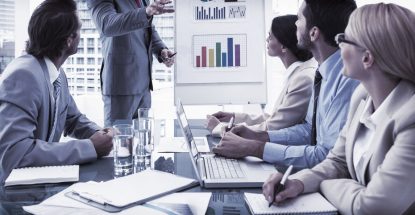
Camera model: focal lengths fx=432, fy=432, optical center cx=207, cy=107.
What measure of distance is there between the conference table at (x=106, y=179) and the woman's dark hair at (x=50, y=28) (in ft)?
1.78

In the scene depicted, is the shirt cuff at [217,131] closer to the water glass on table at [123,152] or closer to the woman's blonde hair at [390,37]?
the water glass on table at [123,152]

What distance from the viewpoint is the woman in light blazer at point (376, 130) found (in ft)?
3.12

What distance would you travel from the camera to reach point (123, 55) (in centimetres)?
275

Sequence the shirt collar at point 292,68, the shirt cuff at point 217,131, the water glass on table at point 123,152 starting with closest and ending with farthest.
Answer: the water glass on table at point 123,152 < the shirt cuff at point 217,131 < the shirt collar at point 292,68

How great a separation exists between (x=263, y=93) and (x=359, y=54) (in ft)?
8.46

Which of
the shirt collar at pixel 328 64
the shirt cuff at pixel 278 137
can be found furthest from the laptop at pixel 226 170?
the shirt collar at pixel 328 64

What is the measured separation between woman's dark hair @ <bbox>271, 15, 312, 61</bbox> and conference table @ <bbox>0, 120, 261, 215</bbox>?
3.17 ft

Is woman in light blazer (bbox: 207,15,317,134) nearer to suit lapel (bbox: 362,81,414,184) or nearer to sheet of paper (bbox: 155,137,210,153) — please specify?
sheet of paper (bbox: 155,137,210,153)

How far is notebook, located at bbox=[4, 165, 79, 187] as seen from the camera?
3.85 ft

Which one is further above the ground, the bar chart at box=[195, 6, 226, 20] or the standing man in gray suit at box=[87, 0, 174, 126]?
the bar chart at box=[195, 6, 226, 20]

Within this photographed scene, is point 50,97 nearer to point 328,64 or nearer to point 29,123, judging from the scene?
point 29,123

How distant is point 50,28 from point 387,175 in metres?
1.34

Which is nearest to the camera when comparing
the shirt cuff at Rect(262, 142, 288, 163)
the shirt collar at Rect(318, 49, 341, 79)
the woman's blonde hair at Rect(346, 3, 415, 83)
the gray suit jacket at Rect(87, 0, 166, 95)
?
the woman's blonde hair at Rect(346, 3, 415, 83)

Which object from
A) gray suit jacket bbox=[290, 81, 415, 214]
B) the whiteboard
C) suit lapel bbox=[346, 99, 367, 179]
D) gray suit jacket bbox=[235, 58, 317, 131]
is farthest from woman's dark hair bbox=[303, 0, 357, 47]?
the whiteboard
